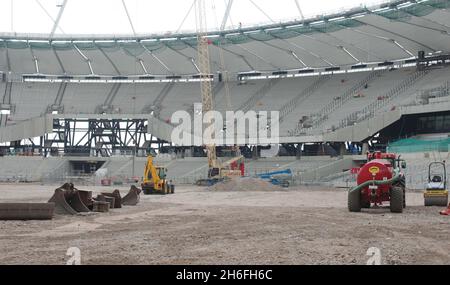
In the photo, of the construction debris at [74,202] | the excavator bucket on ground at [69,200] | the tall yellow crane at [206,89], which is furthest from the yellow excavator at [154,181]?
the excavator bucket on ground at [69,200]

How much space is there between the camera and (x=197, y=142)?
6450cm

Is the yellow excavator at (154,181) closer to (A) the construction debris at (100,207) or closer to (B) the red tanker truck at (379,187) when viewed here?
(A) the construction debris at (100,207)

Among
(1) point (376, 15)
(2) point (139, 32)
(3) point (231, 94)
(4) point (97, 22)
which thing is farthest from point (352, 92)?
(4) point (97, 22)

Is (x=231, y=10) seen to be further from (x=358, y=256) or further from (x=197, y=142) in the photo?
(x=358, y=256)

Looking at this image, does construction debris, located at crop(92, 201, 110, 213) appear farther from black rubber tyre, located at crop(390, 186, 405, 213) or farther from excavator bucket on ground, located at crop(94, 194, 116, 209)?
black rubber tyre, located at crop(390, 186, 405, 213)

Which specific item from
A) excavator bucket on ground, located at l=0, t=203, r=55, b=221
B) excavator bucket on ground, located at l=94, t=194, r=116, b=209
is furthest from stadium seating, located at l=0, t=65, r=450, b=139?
excavator bucket on ground, located at l=0, t=203, r=55, b=221

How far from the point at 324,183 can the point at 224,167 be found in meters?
12.8

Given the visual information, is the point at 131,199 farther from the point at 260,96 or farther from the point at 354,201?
the point at 260,96

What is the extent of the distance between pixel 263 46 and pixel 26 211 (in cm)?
5251

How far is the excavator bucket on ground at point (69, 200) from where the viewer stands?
17648 mm

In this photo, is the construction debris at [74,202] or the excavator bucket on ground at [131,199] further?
the excavator bucket on ground at [131,199]

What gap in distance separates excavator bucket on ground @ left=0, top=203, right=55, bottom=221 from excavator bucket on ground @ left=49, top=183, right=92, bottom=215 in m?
1.68

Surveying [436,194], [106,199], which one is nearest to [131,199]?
[106,199]
